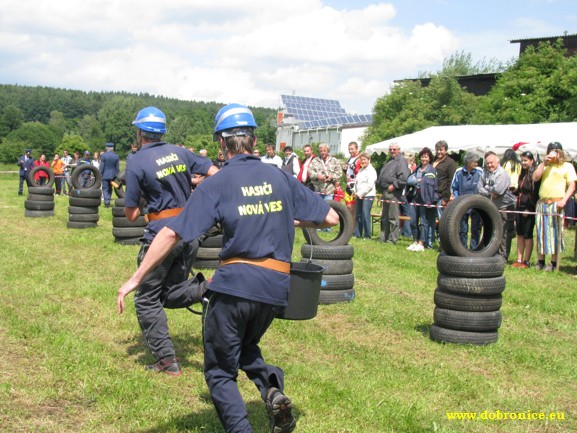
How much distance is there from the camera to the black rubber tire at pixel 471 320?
6793 millimetres

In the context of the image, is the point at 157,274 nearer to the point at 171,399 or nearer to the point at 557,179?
the point at 171,399

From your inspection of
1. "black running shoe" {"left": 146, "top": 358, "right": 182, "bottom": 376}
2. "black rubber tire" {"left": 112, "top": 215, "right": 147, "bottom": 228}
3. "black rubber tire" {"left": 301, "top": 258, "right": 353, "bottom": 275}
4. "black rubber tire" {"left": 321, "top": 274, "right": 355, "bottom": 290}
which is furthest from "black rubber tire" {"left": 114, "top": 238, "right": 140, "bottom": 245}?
"black running shoe" {"left": 146, "top": 358, "right": 182, "bottom": 376}

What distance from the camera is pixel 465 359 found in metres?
6.42

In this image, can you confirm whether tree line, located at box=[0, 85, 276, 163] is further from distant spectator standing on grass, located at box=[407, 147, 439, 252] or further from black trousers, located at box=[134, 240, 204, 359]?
black trousers, located at box=[134, 240, 204, 359]

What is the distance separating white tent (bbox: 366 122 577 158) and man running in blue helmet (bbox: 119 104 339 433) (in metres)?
15.1

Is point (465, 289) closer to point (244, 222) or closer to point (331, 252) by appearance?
point (331, 252)

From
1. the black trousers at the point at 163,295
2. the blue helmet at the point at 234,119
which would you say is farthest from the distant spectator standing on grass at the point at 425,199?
the blue helmet at the point at 234,119

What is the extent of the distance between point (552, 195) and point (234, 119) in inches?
347

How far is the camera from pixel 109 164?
21250mm

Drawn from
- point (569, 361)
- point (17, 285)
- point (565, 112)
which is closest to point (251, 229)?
point (569, 361)

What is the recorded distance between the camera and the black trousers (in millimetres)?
5805

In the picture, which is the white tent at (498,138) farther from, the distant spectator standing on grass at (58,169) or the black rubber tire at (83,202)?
the distant spectator standing on grass at (58,169)

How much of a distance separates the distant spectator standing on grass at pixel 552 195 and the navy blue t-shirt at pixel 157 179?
754 cm
